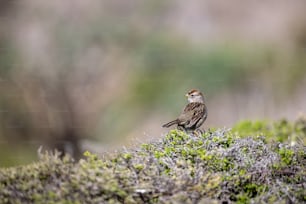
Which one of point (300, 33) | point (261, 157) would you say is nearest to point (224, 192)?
point (261, 157)

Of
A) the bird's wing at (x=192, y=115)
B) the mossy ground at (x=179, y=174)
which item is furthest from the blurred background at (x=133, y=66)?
the mossy ground at (x=179, y=174)

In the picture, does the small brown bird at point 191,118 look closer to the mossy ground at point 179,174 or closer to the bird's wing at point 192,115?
the bird's wing at point 192,115

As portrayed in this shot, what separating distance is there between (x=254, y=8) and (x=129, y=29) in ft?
7.17

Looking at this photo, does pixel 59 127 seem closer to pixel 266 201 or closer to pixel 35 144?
pixel 35 144

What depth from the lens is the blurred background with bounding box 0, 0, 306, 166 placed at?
11797 mm

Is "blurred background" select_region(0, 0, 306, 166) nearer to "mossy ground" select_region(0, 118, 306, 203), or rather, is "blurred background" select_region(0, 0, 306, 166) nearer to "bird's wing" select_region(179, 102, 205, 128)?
"bird's wing" select_region(179, 102, 205, 128)

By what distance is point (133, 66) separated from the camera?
43.7ft

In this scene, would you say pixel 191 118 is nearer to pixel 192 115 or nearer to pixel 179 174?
pixel 192 115

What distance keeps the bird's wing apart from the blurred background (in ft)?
12.7

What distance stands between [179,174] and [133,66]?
845 centimetres

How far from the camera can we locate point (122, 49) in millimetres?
13750

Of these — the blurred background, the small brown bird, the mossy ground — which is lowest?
the mossy ground

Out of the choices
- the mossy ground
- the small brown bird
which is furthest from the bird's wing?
the mossy ground

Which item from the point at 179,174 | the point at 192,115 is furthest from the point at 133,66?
the point at 179,174
